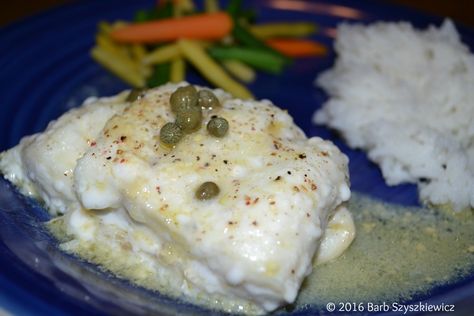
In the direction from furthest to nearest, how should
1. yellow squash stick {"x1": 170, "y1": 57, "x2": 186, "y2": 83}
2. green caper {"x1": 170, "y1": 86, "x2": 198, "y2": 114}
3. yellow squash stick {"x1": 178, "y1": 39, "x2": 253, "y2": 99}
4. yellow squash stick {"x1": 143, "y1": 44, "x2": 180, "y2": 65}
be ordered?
yellow squash stick {"x1": 143, "y1": 44, "x2": 180, "y2": 65}, yellow squash stick {"x1": 170, "y1": 57, "x2": 186, "y2": 83}, yellow squash stick {"x1": 178, "y1": 39, "x2": 253, "y2": 99}, green caper {"x1": 170, "y1": 86, "x2": 198, "y2": 114}

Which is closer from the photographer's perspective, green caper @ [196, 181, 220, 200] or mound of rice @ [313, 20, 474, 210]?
green caper @ [196, 181, 220, 200]

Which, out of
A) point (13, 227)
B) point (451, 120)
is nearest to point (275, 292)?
point (13, 227)

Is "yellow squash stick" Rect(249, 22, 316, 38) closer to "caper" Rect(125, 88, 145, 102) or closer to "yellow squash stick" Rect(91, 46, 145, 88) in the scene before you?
"yellow squash stick" Rect(91, 46, 145, 88)

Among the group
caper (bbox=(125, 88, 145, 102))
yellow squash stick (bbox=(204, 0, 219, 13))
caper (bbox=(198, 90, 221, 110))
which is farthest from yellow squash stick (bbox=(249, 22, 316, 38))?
caper (bbox=(198, 90, 221, 110))

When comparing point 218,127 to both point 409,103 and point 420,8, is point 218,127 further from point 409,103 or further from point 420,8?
point 420,8

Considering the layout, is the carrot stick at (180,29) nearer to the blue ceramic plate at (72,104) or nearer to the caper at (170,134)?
the blue ceramic plate at (72,104)

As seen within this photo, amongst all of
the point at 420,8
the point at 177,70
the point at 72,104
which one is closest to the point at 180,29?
the point at 177,70
